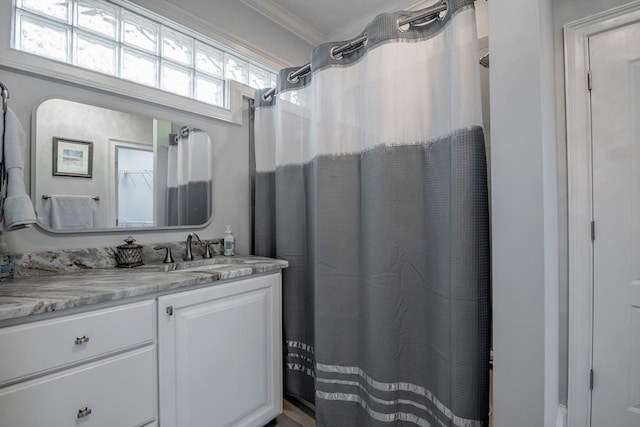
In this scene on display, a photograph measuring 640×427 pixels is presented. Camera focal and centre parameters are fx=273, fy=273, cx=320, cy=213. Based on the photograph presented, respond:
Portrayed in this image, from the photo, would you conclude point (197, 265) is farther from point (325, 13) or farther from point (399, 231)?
point (325, 13)

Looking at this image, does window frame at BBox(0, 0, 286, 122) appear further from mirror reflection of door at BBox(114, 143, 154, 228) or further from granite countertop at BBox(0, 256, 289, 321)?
granite countertop at BBox(0, 256, 289, 321)

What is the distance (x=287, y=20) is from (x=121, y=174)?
1.73m

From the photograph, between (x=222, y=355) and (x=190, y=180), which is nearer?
(x=222, y=355)

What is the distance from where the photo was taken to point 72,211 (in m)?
1.33

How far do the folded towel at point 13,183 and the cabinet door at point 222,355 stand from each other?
598 mm

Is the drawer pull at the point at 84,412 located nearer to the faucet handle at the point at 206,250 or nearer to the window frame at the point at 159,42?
the faucet handle at the point at 206,250

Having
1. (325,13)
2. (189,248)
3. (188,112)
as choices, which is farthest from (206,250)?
(325,13)

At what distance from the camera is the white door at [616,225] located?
1.34m

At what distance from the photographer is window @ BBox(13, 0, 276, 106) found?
1290mm

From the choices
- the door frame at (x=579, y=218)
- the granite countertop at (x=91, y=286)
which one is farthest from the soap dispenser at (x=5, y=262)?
the door frame at (x=579, y=218)

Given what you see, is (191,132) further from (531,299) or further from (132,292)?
(531,299)

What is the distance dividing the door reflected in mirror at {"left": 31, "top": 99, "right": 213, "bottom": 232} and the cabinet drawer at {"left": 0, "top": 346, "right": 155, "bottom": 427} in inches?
29.2

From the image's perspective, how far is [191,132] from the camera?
175 cm

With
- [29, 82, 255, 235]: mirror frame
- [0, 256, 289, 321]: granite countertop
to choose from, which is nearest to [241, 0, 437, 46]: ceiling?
[29, 82, 255, 235]: mirror frame
